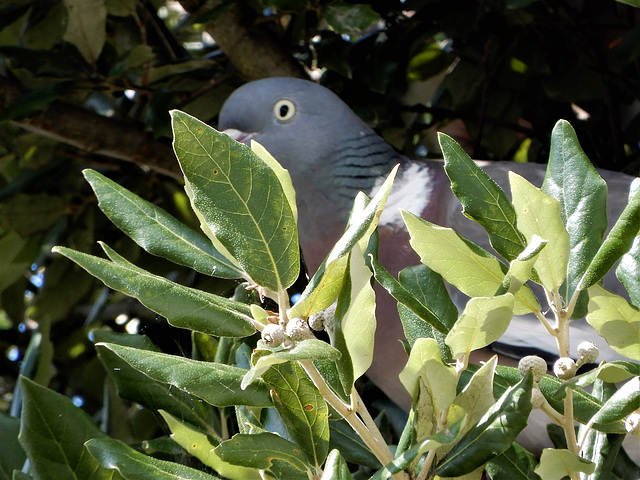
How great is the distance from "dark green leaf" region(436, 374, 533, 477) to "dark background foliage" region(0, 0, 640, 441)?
3.14ft

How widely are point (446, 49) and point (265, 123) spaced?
1.93ft

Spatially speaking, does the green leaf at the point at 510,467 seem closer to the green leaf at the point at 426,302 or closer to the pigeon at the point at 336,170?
the green leaf at the point at 426,302

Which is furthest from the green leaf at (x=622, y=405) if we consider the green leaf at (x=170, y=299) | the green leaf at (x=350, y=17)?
the green leaf at (x=350, y=17)

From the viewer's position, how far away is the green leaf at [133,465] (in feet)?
1.61

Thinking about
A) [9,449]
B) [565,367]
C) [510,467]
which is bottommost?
[9,449]

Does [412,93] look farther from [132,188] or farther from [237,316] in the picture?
[237,316]

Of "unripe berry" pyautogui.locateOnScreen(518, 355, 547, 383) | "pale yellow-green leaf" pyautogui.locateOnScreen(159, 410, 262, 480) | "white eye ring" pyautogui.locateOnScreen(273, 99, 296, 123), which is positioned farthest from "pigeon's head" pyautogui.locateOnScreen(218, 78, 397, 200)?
"unripe berry" pyautogui.locateOnScreen(518, 355, 547, 383)

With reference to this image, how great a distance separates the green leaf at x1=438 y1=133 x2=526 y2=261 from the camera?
0.54 metres

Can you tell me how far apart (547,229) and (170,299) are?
0.75ft

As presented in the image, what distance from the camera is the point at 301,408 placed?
51 centimetres

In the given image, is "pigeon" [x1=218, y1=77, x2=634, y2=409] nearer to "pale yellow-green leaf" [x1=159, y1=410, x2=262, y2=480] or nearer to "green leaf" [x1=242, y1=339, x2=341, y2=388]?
"pale yellow-green leaf" [x1=159, y1=410, x2=262, y2=480]

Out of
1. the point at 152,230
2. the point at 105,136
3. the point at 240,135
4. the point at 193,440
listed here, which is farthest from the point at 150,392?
the point at 105,136

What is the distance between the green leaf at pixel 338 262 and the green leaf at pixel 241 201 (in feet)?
0.07

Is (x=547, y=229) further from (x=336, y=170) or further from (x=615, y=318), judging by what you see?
(x=336, y=170)
